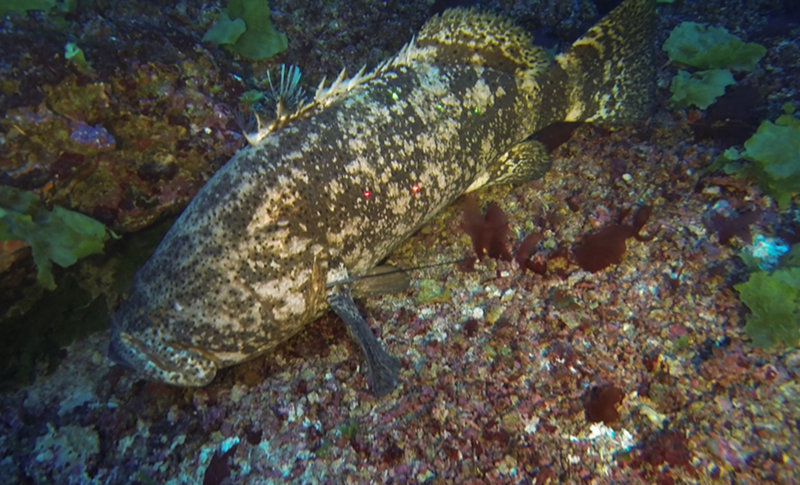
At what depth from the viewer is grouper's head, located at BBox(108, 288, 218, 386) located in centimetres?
289

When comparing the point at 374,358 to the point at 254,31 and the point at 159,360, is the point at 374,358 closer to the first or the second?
the point at 159,360

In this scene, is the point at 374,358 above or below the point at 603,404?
above

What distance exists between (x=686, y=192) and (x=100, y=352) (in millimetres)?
5303

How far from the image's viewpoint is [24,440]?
3029 mm

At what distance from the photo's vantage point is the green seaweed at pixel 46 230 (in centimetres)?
304

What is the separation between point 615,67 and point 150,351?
5040mm

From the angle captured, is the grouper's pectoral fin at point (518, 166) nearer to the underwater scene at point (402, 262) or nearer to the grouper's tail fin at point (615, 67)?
the underwater scene at point (402, 262)

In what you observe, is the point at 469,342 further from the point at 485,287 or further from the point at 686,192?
the point at 686,192

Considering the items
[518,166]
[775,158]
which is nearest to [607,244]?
[518,166]

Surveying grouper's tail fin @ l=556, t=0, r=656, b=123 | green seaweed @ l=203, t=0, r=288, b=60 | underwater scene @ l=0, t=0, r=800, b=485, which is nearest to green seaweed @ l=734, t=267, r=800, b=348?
underwater scene @ l=0, t=0, r=800, b=485

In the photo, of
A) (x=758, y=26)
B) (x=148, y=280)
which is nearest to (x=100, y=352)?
(x=148, y=280)

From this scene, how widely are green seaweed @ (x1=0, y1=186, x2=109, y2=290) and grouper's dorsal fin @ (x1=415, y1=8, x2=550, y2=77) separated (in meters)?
3.21

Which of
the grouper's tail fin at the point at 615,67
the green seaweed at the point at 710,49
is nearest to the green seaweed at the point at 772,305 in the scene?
the grouper's tail fin at the point at 615,67

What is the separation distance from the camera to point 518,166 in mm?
4242
